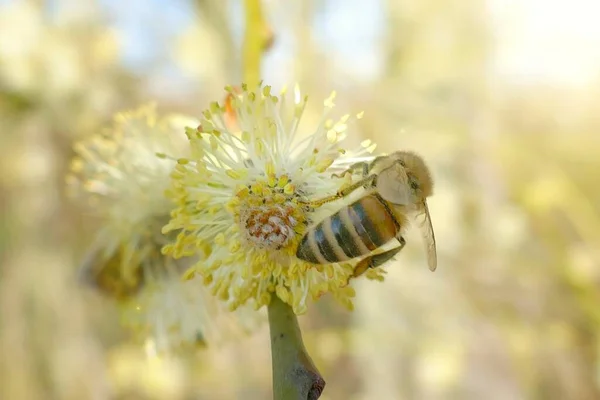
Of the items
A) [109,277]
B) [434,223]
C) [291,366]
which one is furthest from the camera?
[434,223]

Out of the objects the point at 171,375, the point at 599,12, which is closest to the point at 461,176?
the point at 599,12

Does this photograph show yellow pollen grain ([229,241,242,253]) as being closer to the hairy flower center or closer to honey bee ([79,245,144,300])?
the hairy flower center

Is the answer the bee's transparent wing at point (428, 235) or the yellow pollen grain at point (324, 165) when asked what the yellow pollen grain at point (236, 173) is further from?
the bee's transparent wing at point (428, 235)

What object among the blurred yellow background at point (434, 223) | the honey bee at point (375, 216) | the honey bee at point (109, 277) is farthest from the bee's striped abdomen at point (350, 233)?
the blurred yellow background at point (434, 223)

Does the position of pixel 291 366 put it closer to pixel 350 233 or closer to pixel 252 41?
pixel 350 233

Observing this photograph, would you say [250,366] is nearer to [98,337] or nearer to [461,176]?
[98,337]

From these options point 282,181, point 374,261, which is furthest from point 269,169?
point 374,261
